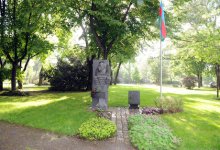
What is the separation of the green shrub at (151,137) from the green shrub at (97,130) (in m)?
0.92

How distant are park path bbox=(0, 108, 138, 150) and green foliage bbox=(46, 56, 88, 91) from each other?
65.1ft

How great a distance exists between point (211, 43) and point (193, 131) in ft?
46.6

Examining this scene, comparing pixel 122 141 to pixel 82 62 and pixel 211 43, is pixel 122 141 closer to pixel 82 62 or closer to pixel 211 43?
pixel 211 43

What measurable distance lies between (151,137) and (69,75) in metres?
22.8

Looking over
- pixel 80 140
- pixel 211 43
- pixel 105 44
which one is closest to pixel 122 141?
pixel 80 140

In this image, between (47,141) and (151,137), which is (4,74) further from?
(151,137)

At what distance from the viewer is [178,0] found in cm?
2122

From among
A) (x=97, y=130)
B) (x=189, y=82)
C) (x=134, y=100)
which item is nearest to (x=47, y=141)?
(x=97, y=130)

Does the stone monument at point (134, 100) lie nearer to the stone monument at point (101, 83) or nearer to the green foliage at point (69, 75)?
the stone monument at point (101, 83)

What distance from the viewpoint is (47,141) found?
1073 cm

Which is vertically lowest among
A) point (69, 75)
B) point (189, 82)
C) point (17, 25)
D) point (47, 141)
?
point (47, 141)

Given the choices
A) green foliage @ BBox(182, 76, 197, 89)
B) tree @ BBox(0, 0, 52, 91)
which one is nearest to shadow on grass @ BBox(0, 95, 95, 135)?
tree @ BBox(0, 0, 52, 91)

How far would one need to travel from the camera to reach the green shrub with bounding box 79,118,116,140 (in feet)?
36.9

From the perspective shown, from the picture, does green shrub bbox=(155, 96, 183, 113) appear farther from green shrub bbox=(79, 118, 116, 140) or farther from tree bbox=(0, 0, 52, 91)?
tree bbox=(0, 0, 52, 91)
